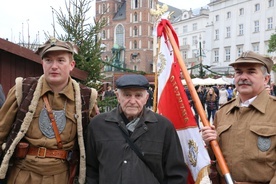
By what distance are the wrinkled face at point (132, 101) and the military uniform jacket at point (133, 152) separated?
87 mm

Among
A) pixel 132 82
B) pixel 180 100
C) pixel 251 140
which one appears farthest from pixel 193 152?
pixel 132 82

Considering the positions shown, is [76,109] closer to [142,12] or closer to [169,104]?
[169,104]

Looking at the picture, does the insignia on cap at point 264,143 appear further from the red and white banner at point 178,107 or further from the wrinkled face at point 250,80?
the red and white banner at point 178,107

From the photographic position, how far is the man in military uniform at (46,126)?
3.05 m

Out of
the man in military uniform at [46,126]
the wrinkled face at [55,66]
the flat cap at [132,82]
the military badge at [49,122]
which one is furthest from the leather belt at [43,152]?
the flat cap at [132,82]

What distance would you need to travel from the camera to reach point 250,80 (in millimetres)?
3064

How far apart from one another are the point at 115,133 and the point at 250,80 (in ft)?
4.22

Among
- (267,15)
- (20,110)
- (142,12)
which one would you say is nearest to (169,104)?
(20,110)

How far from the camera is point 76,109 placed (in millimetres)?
3221

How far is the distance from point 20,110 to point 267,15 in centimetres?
5055

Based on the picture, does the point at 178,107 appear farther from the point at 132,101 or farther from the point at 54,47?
the point at 54,47

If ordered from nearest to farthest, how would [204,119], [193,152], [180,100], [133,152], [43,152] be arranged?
[133,152] < [43,152] < [204,119] < [193,152] < [180,100]

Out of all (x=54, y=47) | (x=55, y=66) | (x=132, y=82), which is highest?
(x=54, y=47)

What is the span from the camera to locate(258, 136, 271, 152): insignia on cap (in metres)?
2.87
